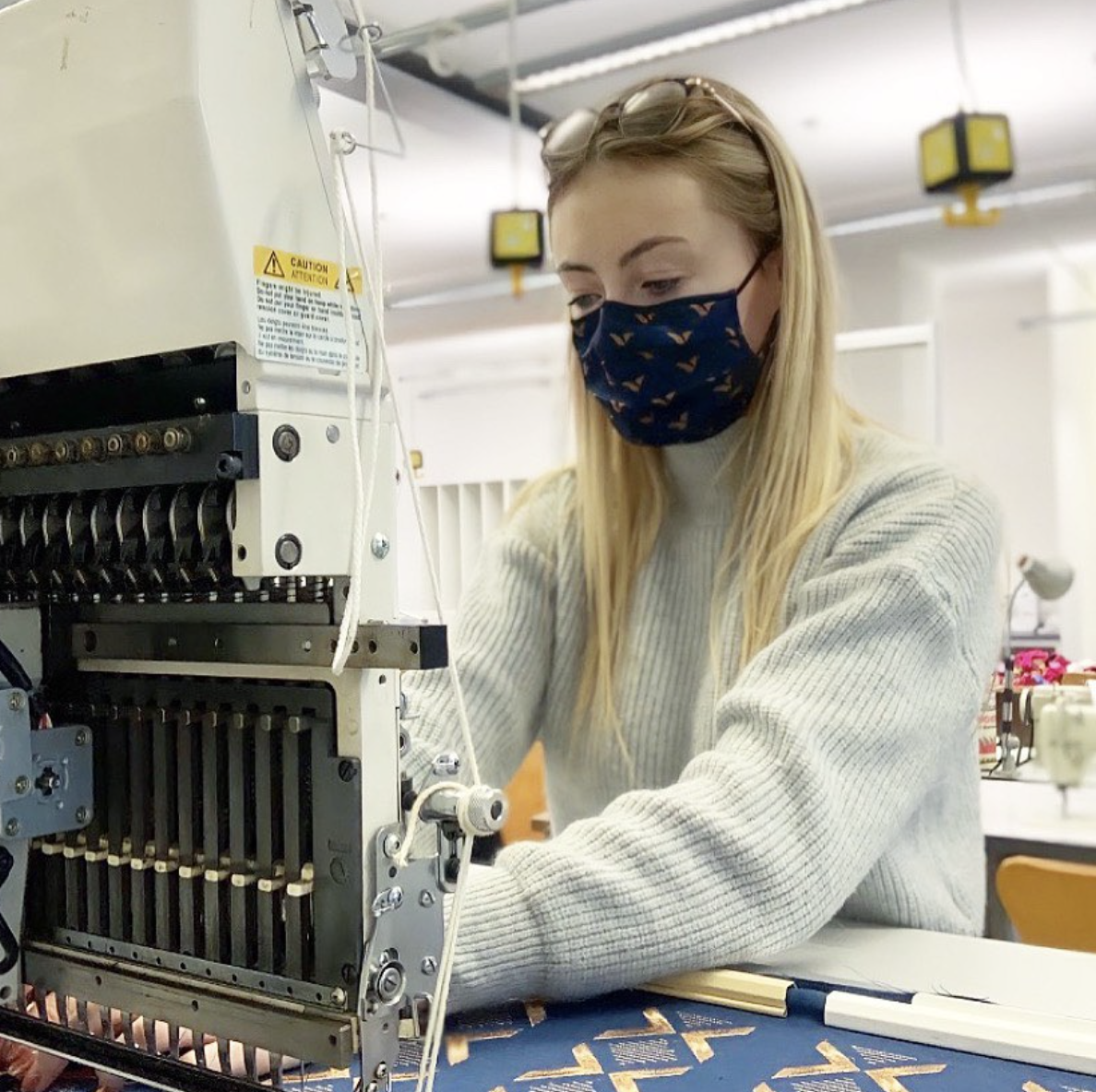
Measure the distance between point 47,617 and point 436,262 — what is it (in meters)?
4.90

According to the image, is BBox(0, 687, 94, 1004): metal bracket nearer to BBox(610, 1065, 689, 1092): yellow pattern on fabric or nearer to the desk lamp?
BBox(610, 1065, 689, 1092): yellow pattern on fabric

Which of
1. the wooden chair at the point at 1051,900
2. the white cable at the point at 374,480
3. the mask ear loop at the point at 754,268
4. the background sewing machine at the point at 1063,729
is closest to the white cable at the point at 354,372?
the white cable at the point at 374,480

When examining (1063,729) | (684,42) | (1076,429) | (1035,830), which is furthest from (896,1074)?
(1076,429)

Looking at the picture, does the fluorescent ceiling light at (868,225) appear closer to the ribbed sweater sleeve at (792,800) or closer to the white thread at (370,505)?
the ribbed sweater sleeve at (792,800)

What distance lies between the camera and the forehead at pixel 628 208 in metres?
1.12

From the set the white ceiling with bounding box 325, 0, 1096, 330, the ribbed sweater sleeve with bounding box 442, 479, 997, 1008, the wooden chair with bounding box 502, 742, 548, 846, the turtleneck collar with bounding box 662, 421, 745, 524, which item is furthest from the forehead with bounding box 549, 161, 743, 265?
the wooden chair with bounding box 502, 742, 548, 846

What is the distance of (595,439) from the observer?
4.43 ft

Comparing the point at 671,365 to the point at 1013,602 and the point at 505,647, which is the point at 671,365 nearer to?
the point at 505,647

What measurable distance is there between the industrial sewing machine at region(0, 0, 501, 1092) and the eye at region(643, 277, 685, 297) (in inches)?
20.2

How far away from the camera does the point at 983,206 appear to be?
4965 mm

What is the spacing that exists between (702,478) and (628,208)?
Answer: 305mm

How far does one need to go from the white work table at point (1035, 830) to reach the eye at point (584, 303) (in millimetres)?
1104

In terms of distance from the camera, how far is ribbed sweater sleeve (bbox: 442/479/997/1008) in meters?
0.87

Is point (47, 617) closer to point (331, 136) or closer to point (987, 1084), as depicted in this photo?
point (331, 136)
